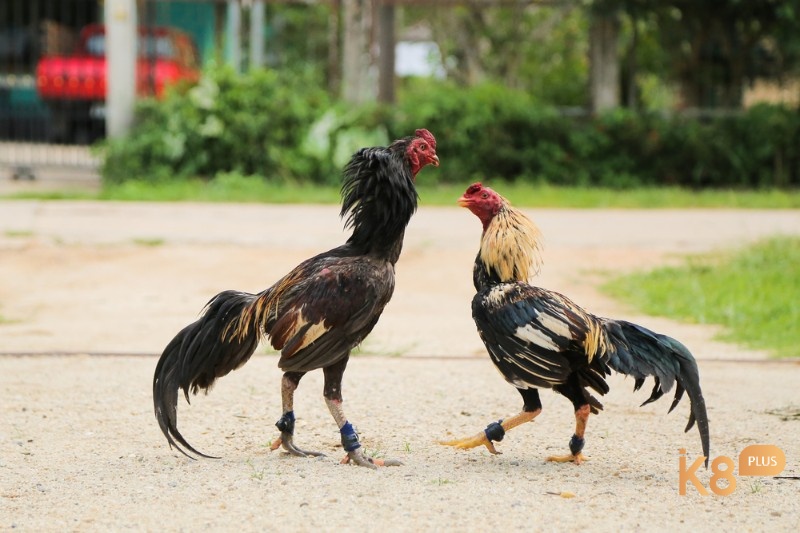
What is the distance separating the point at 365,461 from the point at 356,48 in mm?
13990

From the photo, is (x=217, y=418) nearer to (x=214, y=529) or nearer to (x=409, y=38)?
(x=214, y=529)

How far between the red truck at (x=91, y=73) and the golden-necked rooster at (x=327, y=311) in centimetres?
1359

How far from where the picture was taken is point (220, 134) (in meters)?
17.1

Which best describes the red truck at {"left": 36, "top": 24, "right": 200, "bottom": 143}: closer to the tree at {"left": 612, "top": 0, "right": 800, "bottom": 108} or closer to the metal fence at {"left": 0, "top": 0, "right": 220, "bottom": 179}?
the metal fence at {"left": 0, "top": 0, "right": 220, "bottom": 179}

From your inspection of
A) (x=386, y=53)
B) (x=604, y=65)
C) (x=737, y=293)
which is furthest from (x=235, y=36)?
(x=737, y=293)

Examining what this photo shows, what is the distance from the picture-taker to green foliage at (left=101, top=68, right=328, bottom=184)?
17094 mm

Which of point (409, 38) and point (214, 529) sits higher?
point (409, 38)

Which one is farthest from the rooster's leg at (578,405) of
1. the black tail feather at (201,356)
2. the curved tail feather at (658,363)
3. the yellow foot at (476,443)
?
the black tail feather at (201,356)

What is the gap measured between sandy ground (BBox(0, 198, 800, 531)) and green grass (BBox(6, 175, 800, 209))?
300 cm

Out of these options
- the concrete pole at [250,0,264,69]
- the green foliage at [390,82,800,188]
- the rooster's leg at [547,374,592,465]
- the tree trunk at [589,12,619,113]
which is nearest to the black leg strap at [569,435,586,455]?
the rooster's leg at [547,374,592,465]

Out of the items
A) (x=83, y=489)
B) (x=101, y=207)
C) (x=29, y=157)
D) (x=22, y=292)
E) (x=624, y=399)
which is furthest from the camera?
(x=29, y=157)

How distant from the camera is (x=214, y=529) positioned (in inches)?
184

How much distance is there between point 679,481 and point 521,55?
17.9m

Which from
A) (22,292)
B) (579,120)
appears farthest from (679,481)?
(579,120)
